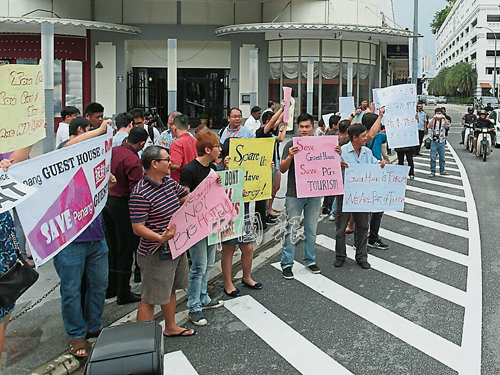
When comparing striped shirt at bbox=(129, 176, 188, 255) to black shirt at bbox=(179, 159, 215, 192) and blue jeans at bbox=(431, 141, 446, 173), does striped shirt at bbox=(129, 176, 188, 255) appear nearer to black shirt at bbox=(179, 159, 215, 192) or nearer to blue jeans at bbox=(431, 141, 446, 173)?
black shirt at bbox=(179, 159, 215, 192)

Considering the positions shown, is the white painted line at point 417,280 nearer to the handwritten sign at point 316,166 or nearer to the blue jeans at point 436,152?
the handwritten sign at point 316,166

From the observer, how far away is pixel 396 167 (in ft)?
24.7

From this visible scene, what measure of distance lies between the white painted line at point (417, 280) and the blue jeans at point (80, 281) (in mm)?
3882

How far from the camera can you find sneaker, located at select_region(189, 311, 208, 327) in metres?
5.34

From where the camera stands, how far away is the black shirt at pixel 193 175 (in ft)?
17.6

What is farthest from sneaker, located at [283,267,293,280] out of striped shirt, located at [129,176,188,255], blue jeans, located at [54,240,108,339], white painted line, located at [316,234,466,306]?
blue jeans, located at [54,240,108,339]

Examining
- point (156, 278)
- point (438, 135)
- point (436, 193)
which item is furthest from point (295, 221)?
point (438, 135)

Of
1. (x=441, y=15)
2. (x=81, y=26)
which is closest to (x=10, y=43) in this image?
(x=81, y=26)

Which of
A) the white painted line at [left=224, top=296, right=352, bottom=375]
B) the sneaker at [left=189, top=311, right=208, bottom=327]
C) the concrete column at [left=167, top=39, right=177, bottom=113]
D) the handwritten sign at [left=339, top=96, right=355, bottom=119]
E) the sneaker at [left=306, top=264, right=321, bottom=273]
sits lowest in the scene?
the white painted line at [left=224, top=296, right=352, bottom=375]

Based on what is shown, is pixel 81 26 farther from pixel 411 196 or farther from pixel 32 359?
pixel 32 359

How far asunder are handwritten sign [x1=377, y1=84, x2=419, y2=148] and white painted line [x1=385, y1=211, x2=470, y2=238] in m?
1.58

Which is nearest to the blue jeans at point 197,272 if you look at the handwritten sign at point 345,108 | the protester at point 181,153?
the protester at point 181,153

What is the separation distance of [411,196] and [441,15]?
5551 inches

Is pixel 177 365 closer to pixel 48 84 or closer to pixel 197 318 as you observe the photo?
pixel 197 318
